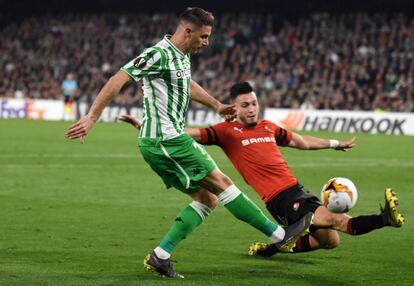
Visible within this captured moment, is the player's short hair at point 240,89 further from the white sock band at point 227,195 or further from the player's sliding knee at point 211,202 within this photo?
the white sock band at point 227,195

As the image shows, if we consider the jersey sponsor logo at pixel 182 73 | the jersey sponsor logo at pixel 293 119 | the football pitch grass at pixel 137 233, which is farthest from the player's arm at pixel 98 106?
the jersey sponsor logo at pixel 293 119

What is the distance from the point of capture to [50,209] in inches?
501

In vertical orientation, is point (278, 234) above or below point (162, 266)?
above

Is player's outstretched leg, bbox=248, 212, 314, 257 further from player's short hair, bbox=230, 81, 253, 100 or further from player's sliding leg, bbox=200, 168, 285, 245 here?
player's short hair, bbox=230, 81, 253, 100

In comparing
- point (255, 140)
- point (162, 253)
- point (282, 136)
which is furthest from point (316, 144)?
point (162, 253)

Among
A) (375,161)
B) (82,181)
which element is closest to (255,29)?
(375,161)

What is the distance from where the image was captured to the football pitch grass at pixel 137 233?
807 centimetres

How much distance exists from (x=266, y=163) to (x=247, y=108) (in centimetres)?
55

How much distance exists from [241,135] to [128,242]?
183 cm

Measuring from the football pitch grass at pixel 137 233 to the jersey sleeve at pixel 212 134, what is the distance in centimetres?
110

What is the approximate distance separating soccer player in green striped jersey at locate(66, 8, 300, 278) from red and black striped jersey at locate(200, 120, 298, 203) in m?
0.75

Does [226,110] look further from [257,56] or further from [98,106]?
[257,56]

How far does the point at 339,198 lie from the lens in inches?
324

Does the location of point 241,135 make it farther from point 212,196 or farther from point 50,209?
point 50,209
